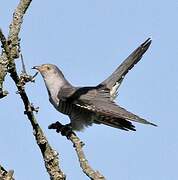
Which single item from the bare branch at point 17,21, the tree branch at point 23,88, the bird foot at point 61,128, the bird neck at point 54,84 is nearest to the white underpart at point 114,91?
the bird neck at point 54,84

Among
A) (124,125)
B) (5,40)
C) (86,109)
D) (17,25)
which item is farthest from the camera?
(86,109)

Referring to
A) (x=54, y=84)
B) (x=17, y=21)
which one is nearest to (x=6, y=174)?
(x=17, y=21)

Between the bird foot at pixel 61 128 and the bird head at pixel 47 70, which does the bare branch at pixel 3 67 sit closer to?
the bird foot at pixel 61 128

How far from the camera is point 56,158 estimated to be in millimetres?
3170

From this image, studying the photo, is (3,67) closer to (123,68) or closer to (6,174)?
(6,174)

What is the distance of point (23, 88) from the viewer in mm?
2785

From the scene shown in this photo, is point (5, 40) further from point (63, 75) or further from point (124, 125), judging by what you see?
point (63, 75)

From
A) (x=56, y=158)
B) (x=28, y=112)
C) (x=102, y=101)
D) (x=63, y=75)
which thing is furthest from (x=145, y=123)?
(x=63, y=75)

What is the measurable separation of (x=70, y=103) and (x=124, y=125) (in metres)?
1.02

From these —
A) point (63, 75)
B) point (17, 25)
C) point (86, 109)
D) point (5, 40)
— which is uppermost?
point (63, 75)

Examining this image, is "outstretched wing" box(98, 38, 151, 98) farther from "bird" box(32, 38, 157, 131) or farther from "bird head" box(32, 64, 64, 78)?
"bird head" box(32, 64, 64, 78)

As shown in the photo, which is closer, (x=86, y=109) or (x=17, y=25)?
(x=17, y=25)

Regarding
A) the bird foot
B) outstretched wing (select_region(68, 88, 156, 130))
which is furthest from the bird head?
the bird foot

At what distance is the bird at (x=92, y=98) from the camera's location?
520 centimetres
